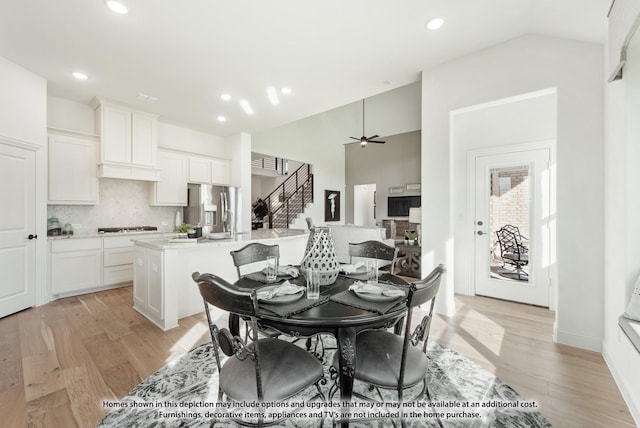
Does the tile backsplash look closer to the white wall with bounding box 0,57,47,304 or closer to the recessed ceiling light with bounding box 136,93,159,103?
the white wall with bounding box 0,57,47,304

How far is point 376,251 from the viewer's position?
2477mm

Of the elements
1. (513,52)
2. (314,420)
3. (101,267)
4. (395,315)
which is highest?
(513,52)

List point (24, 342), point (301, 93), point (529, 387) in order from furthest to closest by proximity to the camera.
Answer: point (301, 93)
point (24, 342)
point (529, 387)

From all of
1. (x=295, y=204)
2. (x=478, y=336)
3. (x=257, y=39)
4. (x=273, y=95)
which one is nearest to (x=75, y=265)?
(x=273, y=95)

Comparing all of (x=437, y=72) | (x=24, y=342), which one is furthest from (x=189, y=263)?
(x=437, y=72)

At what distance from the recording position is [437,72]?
3355 millimetres

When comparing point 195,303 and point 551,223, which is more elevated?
point 551,223

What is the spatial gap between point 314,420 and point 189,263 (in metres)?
2.28

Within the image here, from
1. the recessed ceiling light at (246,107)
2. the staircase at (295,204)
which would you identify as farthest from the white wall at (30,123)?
the staircase at (295,204)

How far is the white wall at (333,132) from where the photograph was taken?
7.71 m

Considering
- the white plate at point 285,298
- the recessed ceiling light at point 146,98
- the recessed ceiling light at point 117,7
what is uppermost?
the recessed ceiling light at point 146,98

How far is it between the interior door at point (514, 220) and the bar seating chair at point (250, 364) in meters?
3.41

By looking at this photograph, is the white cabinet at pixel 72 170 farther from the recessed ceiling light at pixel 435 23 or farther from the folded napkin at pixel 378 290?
the recessed ceiling light at pixel 435 23

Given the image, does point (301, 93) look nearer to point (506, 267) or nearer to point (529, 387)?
point (506, 267)
